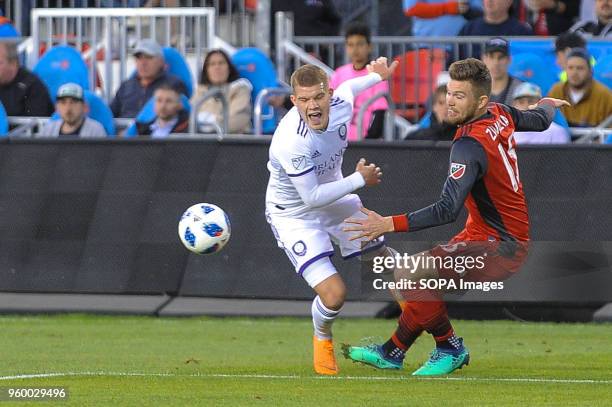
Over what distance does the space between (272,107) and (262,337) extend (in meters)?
4.36

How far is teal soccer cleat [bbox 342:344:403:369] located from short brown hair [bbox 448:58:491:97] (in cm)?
208

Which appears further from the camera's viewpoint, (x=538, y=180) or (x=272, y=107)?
(x=272, y=107)

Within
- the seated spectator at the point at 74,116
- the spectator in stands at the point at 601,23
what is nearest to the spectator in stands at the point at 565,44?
the spectator in stands at the point at 601,23

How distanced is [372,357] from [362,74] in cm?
605

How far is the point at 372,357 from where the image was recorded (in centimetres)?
1110

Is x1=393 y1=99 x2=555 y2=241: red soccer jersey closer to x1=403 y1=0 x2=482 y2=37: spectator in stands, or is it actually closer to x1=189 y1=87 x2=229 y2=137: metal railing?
x1=189 y1=87 x2=229 y2=137: metal railing

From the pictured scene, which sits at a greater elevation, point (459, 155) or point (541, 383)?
point (459, 155)

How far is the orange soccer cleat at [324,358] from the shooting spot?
1090cm

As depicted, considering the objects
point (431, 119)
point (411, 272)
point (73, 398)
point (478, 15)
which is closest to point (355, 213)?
point (411, 272)

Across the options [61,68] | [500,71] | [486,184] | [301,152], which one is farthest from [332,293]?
[61,68]

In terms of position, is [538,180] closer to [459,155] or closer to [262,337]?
[262,337]

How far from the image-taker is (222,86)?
56.6 ft

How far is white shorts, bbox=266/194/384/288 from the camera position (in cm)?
1106

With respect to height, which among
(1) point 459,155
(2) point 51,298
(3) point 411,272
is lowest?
(2) point 51,298
